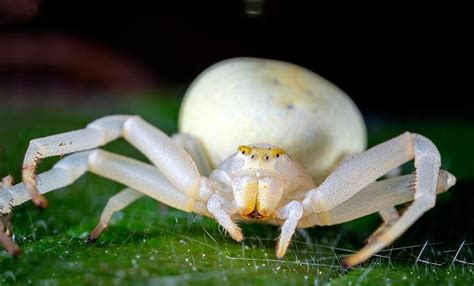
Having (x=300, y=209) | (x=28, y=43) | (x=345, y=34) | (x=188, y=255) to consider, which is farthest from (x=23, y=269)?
(x=345, y=34)

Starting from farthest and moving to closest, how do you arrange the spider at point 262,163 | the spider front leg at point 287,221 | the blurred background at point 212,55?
the blurred background at point 212,55 → the spider at point 262,163 → the spider front leg at point 287,221

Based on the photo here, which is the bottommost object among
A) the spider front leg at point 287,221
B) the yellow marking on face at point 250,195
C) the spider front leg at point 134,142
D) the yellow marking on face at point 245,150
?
the spider front leg at point 287,221

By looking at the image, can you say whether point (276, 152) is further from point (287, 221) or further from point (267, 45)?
point (267, 45)

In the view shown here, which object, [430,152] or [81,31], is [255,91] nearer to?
[430,152]

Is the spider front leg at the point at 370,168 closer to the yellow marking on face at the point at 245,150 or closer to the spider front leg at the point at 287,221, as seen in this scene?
the spider front leg at the point at 287,221

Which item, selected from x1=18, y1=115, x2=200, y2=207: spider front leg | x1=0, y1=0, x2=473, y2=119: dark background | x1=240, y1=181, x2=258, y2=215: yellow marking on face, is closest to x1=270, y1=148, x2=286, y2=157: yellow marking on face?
x1=240, y1=181, x2=258, y2=215: yellow marking on face

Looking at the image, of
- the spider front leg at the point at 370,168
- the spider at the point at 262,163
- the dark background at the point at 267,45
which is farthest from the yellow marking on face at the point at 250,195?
the dark background at the point at 267,45
